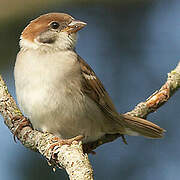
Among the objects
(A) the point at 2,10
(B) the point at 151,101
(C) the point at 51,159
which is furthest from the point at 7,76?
(C) the point at 51,159

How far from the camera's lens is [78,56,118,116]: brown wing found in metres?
4.29

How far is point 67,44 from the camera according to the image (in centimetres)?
430

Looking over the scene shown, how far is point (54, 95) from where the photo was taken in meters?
3.90

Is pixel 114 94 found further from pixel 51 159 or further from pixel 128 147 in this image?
pixel 51 159

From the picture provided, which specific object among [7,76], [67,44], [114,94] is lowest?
[114,94]

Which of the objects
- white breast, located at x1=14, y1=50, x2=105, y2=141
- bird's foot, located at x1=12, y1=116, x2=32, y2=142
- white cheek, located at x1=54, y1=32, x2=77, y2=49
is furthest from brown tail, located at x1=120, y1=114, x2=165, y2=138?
bird's foot, located at x1=12, y1=116, x2=32, y2=142

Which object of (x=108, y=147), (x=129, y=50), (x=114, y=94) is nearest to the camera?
(x=108, y=147)

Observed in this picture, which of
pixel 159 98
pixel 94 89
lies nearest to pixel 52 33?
pixel 94 89

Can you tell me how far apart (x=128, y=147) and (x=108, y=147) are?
27 centimetres

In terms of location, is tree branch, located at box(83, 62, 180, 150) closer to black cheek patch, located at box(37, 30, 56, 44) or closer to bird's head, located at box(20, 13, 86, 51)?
bird's head, located at box(20, 13, 86, 51)

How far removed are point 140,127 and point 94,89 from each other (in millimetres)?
562

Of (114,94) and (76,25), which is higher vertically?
(76,25)

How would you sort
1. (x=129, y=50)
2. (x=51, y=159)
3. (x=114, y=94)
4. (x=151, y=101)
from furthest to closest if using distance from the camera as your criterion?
(x=129, y=50) < (x=114, y=94) < (x=151, y=101) < (x=51, y=159)

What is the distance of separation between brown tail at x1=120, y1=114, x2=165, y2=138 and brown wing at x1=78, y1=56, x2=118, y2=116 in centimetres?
16
